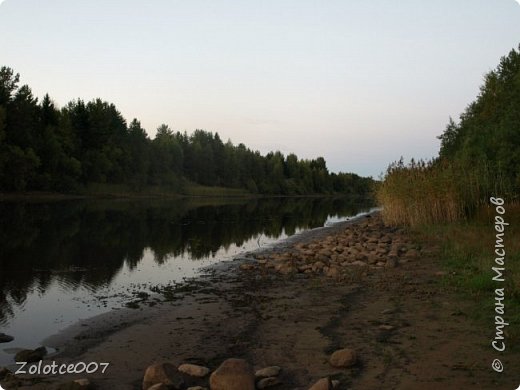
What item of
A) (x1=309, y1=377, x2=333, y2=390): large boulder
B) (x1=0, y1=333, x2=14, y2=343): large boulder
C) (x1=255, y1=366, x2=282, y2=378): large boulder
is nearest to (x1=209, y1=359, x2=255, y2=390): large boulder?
(x1=255, y1=366, x2=282, y2=378): large boulder

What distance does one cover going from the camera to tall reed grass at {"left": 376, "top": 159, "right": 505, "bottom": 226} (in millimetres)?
22406

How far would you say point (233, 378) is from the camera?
19.4 feet

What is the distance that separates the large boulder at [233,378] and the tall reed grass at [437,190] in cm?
1892

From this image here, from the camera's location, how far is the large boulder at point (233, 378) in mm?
5859

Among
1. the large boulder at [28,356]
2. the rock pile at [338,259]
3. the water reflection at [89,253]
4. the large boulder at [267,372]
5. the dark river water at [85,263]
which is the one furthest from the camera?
the rock pile at [338,259]

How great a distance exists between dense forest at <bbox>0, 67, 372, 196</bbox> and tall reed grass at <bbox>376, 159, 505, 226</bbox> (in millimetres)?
8001

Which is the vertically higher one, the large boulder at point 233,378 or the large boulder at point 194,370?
the large boulder at point 233,378

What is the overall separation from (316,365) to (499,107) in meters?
43.5

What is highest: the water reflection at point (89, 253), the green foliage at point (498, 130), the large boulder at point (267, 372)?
the green foliage at point (498, 130)

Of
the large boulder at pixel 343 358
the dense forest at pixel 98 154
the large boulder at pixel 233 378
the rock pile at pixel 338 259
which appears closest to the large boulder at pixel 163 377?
the large boulder at pixel 233 378

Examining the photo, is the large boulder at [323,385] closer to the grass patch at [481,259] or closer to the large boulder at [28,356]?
the grass patch at [481,259]

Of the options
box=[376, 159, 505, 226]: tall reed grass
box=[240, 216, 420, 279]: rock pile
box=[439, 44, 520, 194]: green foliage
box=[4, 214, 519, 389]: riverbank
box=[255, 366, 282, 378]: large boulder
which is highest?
box=[439, 44, 520, 194]: green foliage

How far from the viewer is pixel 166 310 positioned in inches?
418

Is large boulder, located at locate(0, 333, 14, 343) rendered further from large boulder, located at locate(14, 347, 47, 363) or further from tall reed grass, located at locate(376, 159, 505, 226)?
tall reed grass, located at locate(376, 159, 505, 226)
